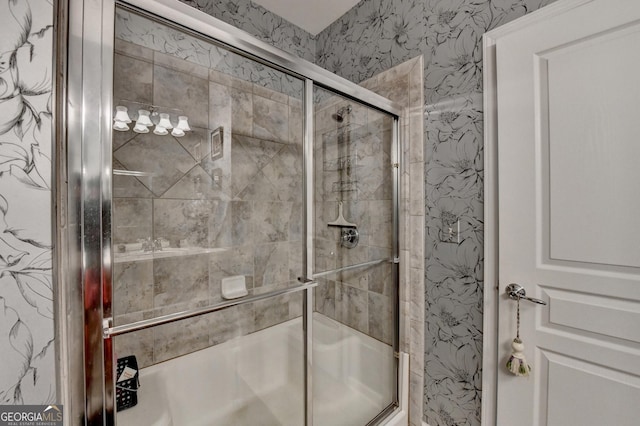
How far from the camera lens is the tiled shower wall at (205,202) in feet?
2.81

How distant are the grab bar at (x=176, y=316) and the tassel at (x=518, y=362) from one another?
826 mm

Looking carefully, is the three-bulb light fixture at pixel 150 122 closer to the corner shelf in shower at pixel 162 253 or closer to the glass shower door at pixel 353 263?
the corner shelf in shower at pixel 162 253

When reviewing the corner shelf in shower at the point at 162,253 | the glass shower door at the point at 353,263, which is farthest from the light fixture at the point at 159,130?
the glass shower door at the point at 353,263

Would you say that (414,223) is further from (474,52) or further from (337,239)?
(474,52)

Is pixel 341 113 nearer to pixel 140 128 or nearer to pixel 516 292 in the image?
pixel 140 128

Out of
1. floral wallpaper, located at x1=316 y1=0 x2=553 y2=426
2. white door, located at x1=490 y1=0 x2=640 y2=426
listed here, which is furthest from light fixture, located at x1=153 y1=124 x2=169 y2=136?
white door, located at x1=490 y1=0 x2=640 y2=426

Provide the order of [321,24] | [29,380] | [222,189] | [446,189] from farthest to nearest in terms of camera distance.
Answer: [321,24] < [446,189] < [222,189] < [29,380]

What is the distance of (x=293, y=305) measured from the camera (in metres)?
1.16

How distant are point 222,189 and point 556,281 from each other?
53.3 inches

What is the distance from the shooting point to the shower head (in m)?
1.26

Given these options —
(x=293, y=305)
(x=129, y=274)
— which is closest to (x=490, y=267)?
(x=293, y=305)

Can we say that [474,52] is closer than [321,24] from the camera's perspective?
Yes

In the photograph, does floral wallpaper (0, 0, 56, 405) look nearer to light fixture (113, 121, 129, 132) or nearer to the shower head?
light fixture (113, 121, 129, 132)

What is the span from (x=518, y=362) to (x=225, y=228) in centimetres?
130
